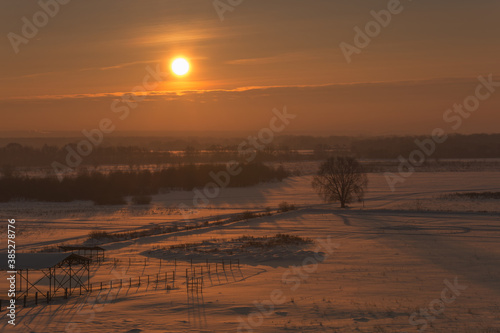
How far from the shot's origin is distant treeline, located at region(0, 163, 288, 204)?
100125 millimetres

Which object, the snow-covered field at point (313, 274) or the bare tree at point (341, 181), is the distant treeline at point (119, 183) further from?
the bare tree at point (341, 181)

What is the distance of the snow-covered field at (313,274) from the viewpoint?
2533 cm

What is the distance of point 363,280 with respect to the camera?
33.6 m

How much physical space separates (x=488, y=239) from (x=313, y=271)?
19.8 m

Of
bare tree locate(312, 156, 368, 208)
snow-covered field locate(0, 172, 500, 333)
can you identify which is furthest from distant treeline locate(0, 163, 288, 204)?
bare tree locate(312, 156, 368, 208)

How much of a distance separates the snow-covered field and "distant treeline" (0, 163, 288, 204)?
82.8 feet

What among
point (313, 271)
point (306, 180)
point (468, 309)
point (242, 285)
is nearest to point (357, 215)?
point (313, 271)

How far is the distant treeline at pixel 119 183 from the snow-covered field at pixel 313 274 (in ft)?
82.8

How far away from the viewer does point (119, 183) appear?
109938 mm

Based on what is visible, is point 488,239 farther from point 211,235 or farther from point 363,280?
point 211,235

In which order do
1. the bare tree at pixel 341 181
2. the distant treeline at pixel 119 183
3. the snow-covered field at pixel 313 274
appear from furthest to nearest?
the distant treeline at pixel 119 183, the bare tree at pixel 341 181, the snow-covered field at pixel 313 274

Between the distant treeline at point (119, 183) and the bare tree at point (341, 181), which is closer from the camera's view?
the bare tree at point (341, 181)

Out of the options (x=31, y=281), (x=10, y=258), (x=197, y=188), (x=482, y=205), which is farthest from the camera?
(x=197, y=188)

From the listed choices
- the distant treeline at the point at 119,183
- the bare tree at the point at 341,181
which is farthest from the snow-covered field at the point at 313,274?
the distant treeline at the point at 119,183
